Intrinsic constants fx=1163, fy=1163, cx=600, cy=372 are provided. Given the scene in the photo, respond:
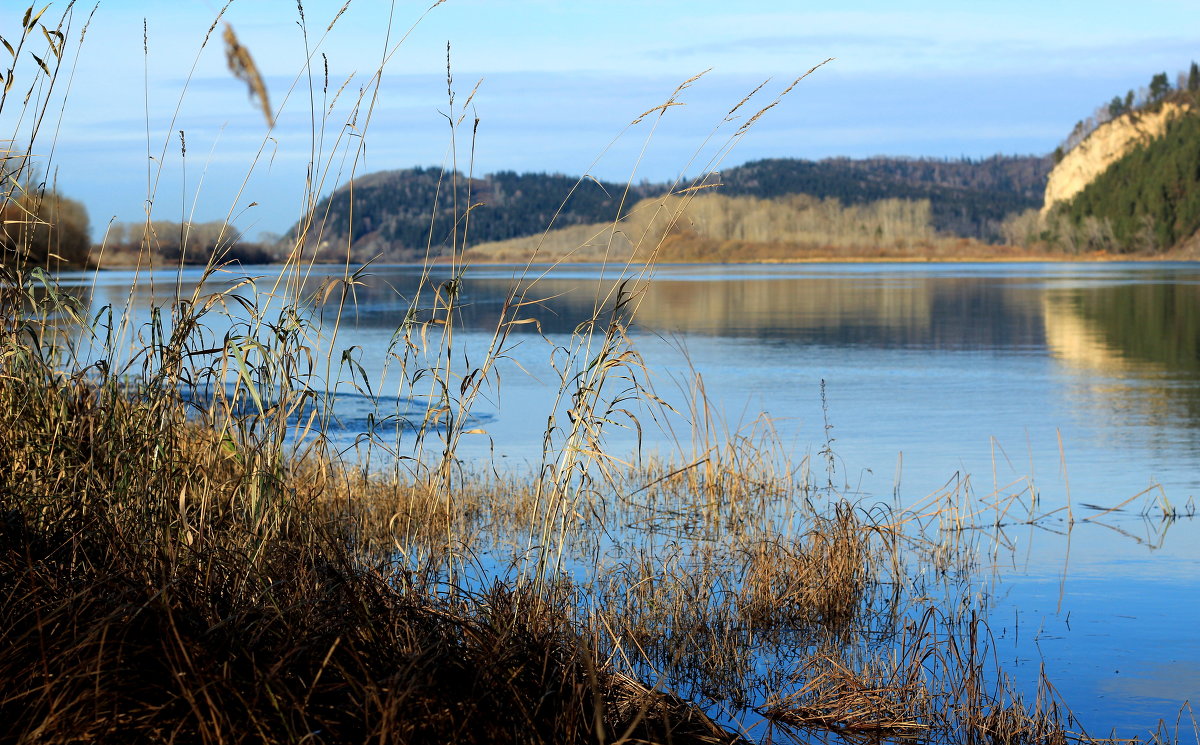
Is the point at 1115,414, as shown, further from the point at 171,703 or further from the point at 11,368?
the point at 171,703

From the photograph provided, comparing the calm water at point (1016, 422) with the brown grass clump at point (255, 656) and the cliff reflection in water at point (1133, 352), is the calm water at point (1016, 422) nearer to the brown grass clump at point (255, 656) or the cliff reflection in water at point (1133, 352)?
the cliff reflection in water at point (1133, 352)

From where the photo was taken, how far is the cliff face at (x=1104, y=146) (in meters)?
109

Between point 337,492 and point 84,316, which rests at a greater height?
point 84,316

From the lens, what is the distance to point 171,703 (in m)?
2.60

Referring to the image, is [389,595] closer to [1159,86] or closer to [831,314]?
[831,314]

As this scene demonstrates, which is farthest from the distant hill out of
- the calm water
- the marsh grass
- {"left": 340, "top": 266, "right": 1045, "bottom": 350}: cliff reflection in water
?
the marsh grass

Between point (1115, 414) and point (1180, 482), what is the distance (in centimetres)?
409

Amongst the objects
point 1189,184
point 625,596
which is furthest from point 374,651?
point 1189,184

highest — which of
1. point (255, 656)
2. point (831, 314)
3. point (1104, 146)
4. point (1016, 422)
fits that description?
point (1104, 146)

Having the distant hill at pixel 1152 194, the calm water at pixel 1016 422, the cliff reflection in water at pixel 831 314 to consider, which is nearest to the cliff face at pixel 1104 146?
the distant hill at pixel 1152 194

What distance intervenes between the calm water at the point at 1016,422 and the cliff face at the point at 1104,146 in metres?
87.2

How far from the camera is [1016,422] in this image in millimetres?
12516

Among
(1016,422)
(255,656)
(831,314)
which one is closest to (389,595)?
(255,656)

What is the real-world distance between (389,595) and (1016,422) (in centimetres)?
1063
